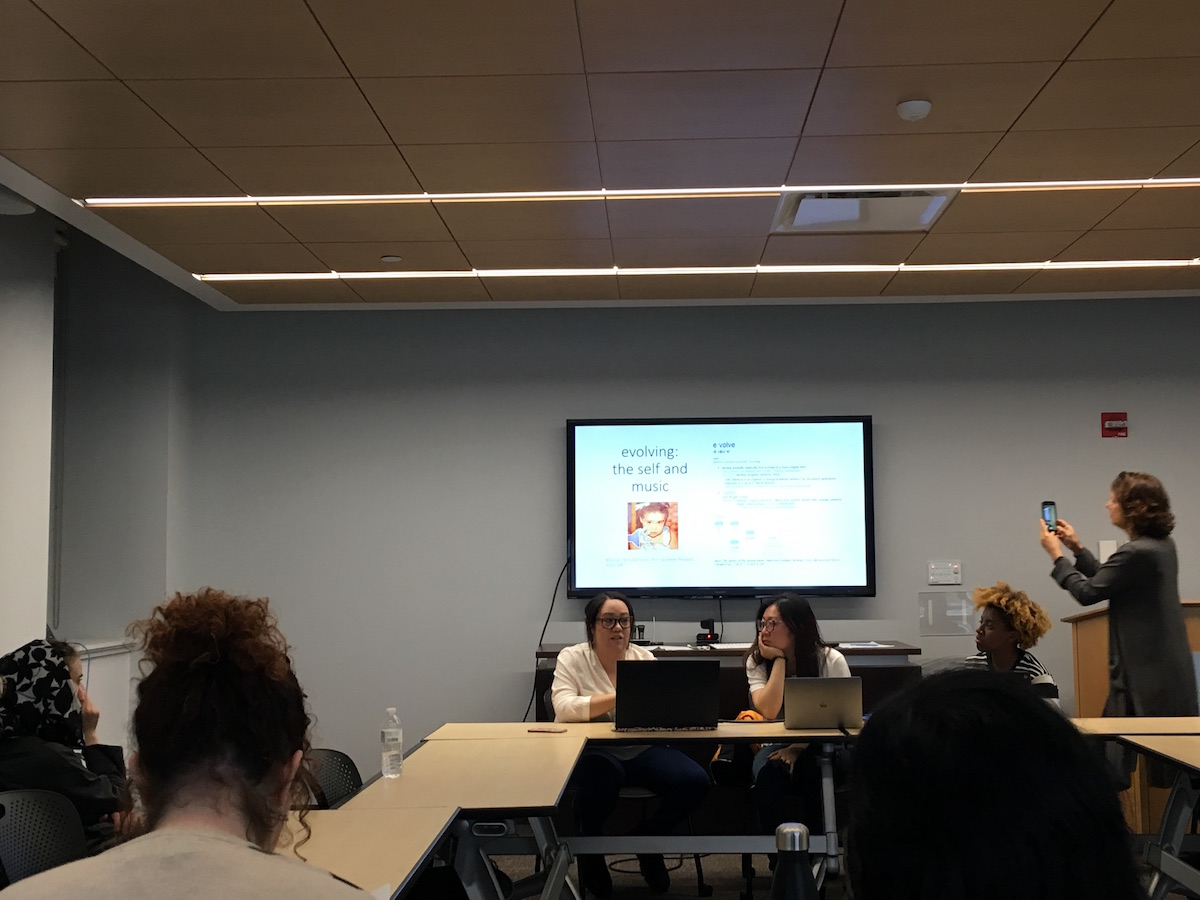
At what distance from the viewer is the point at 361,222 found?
4.93 meters

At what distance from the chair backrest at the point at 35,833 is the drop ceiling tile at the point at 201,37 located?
81.3 inches

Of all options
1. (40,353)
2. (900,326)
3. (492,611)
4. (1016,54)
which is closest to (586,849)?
(492,611)

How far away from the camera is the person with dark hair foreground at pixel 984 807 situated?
69cm

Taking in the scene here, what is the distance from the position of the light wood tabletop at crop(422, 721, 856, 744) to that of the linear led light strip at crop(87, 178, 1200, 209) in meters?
2.14

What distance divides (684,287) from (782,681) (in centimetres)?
245

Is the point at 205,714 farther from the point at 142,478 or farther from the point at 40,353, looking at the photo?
the point at 142,478

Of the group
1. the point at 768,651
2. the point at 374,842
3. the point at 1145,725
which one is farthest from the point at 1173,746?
the point at 374,842

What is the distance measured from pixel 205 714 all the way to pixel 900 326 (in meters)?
5.86

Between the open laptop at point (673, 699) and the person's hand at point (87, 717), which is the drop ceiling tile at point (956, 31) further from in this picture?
the person's hand at point (87, 717)

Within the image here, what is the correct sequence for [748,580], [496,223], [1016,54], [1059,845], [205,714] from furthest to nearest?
[748,580]
[496,223]
[1016,54]
[205,714]
[1059,845]

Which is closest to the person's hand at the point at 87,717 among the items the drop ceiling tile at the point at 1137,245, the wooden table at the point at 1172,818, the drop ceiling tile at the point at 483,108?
the drop ceiling tile at the point at 483,108

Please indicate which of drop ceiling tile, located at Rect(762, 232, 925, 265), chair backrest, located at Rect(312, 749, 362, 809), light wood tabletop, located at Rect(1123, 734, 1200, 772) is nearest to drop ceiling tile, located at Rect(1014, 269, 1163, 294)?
drop ceiling tile, located at Rect(762, 232, 925, 265)

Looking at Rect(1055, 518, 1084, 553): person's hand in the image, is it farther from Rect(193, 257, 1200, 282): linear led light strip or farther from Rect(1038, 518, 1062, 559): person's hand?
Rect(193, 257, 1200, 282): linear led light strip

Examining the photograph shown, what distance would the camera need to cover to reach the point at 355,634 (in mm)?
6633
